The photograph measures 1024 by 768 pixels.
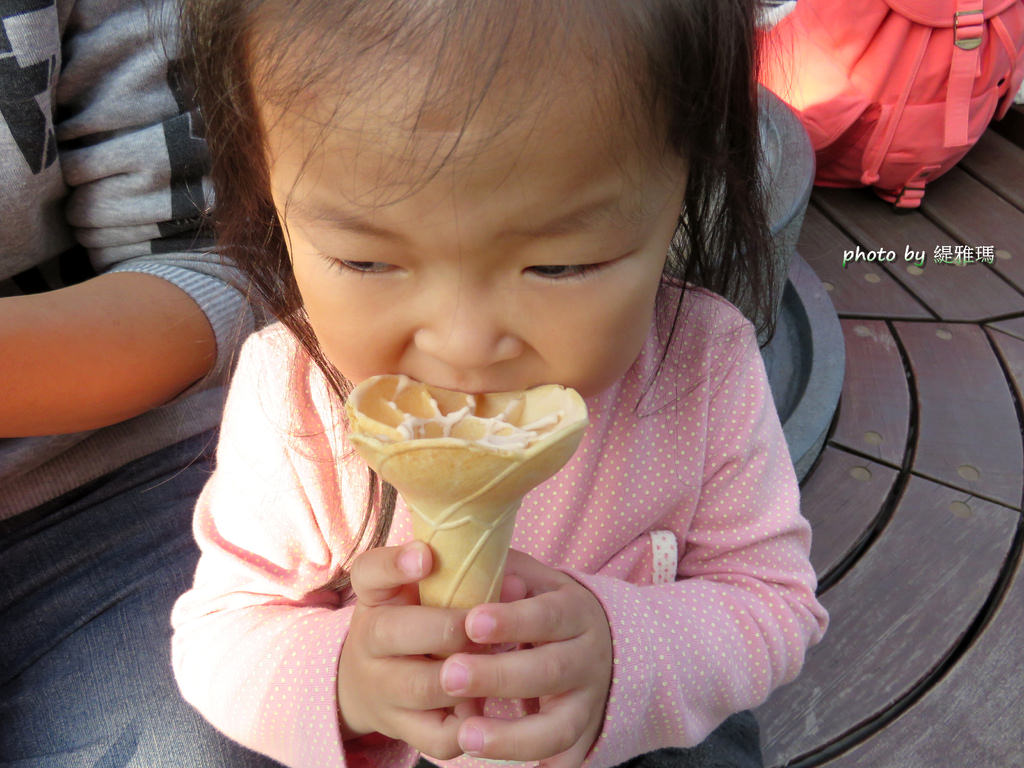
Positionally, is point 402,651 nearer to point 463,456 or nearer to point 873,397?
point 463,456

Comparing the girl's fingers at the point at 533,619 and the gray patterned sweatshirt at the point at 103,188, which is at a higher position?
the gray patterned sweatshirt at the point at 103,188

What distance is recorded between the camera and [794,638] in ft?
3.23

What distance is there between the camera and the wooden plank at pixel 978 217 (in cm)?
234

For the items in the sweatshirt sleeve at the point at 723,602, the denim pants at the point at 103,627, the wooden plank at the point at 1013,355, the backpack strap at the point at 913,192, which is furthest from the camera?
the backpack strap at the point at 913,192

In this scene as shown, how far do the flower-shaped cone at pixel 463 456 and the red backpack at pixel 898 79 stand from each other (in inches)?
78.9

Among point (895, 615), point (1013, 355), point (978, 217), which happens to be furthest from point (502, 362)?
point (978, 217)

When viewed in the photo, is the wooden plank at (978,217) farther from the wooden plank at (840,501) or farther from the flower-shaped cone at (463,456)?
the flower-shaped cone at (463,456)

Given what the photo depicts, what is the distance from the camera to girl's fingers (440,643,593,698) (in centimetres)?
73

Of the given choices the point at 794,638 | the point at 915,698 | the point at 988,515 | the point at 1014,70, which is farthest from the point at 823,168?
the point at 794,638

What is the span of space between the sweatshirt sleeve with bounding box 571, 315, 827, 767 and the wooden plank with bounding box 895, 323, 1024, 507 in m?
0.89

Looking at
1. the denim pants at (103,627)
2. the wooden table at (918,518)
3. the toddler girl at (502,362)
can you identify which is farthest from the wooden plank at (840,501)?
the denim pants at (103,627)

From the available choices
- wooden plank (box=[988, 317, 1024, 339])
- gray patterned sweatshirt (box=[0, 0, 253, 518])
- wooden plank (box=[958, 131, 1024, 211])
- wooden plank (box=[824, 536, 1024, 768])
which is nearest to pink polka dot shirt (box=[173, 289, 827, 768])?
gray patterned sweatshirt (box=[0, 0, 253, 518])

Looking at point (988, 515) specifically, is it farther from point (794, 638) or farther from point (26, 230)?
point (26, 230)

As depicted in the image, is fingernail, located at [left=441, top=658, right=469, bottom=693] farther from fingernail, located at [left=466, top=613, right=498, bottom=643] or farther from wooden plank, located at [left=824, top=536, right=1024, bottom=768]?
wooden plank, located at [left=824, top=536, right=1024, bottom=768]
